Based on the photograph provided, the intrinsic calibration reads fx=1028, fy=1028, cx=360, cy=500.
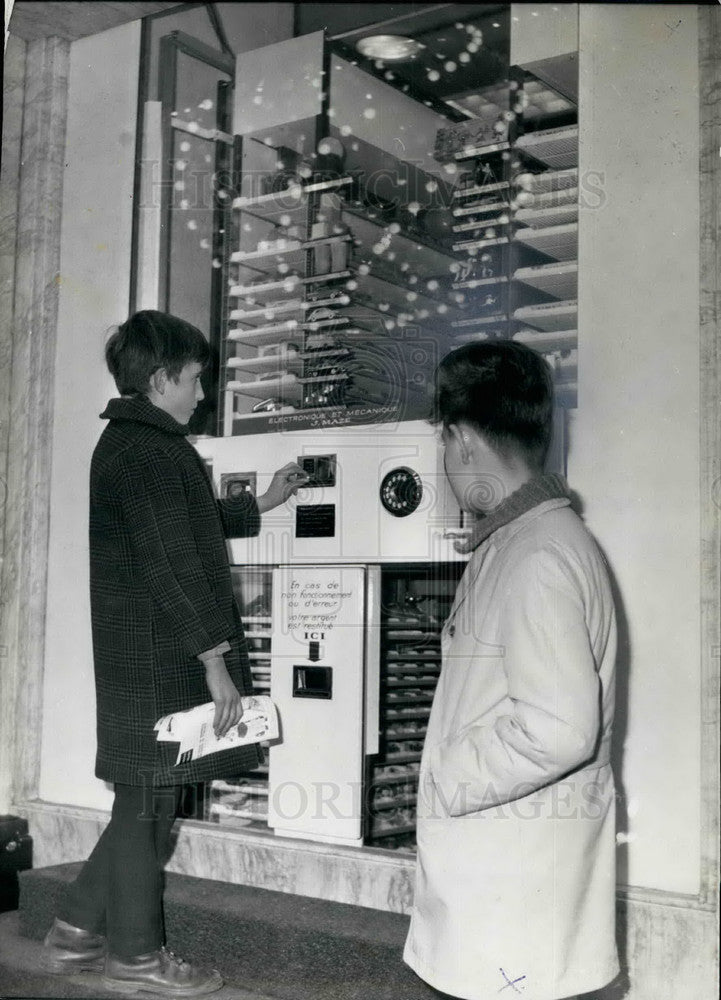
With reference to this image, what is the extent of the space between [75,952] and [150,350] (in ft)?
4.85

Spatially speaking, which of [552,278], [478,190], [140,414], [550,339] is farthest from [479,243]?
[140,414]

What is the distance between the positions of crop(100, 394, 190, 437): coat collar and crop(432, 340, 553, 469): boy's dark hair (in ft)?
3.57

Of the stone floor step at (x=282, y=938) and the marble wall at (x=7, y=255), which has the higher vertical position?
the marble wall at (x=7, y=255)

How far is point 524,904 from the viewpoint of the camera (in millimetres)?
1360

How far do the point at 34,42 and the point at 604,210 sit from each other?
84.1 inches

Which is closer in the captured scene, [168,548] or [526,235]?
[168,548]

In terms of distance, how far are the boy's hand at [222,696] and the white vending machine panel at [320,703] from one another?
0.54m

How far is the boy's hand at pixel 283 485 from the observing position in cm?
304

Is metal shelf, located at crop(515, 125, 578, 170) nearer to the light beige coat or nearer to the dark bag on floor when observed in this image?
the light beige coat

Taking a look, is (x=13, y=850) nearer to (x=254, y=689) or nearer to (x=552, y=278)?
(x=254, y=689)

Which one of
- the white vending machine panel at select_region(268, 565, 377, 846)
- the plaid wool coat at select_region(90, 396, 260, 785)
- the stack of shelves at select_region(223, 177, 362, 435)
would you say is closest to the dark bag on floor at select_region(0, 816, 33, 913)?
the white vending machine panel at select_region(268, 565, 377, 846)

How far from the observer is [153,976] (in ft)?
7.68

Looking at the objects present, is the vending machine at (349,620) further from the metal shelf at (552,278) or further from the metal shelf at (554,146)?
the metal shelf at (554,146)

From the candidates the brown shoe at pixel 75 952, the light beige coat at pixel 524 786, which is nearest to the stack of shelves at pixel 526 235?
the light beige coat at pixel 524 786
